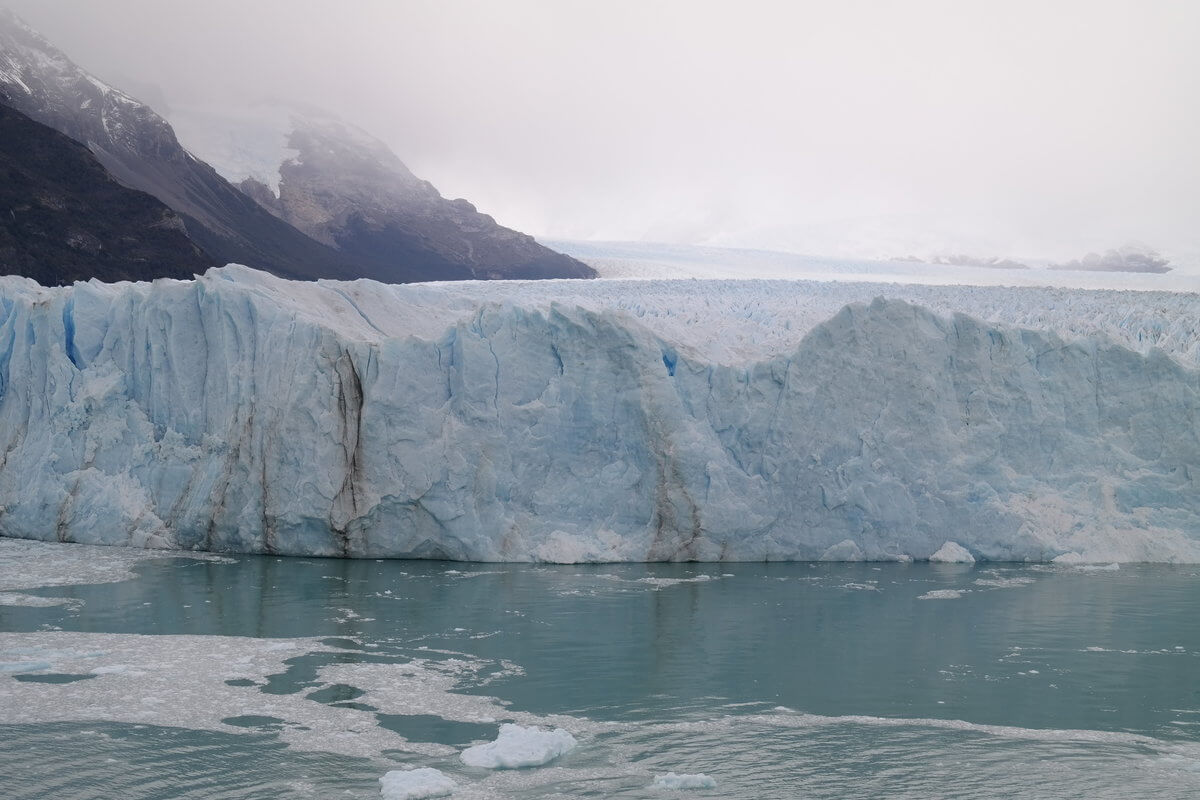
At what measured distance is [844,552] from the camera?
11.6m

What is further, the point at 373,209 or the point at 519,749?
the point at 373,209

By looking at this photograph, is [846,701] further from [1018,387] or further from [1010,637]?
[1018,387]

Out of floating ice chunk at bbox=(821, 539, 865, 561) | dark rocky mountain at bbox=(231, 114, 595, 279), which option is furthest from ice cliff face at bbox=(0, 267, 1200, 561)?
dark rocky mountain at bbox=(231, 114, 595, 279)

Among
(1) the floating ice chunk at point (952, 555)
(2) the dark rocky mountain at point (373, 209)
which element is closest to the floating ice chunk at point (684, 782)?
(1) the floating ice chunk at point (952, 555)

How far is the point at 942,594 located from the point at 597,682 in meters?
4.32

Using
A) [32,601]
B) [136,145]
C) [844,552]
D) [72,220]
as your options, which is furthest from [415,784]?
[136,145]

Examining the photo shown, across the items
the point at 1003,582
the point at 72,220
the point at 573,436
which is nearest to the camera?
the point at 1003,582

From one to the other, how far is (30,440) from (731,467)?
748 centimetres

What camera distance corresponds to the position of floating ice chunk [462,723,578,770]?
513 centimetres

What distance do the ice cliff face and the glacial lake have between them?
1.04 metres

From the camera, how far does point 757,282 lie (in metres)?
17.2

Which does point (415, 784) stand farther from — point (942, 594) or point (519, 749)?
point (942, 594)

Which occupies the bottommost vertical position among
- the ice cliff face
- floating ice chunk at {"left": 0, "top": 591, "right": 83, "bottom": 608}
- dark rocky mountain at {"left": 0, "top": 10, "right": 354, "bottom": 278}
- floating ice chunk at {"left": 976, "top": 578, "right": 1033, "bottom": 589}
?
floating ice chunk at {"left": 0, "top": 591, "right": 83, "bottom": 608}

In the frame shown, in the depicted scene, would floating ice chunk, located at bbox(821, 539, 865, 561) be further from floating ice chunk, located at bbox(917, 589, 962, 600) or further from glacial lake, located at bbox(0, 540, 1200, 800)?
floating ice chunk, located at bbox(917, 589, 962, 600)
